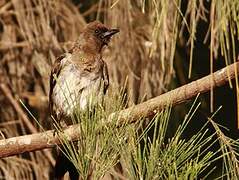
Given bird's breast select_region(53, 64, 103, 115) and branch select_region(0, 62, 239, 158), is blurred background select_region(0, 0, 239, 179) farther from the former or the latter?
branch select_region(0, 62, 239, 158)

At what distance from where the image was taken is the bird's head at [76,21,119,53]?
12.8 feet

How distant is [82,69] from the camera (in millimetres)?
3811

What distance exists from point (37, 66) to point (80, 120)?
5.21ft

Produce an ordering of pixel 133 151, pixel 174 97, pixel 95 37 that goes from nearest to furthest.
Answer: pixel 133 151 < pixel 174 97 < pixel 95 37

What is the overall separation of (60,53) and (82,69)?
0.81 feet

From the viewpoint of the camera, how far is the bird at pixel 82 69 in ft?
12.2

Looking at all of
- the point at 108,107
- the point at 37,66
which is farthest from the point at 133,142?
the point at 37,66

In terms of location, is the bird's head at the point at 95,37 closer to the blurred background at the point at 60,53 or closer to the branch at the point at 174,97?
the blurred background at the point at 60,53

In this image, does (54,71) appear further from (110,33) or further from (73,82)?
(110,33)

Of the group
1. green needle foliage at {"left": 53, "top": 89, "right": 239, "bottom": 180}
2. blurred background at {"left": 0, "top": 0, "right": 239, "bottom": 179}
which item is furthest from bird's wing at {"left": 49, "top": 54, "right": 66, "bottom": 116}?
green needle foliage at {"left": 53, "top": 89, "right": 239, "bottom": 180}

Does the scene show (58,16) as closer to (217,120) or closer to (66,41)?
(66,41)

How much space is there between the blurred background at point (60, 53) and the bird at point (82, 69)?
6cm

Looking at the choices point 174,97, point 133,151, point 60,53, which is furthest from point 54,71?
point 133,151

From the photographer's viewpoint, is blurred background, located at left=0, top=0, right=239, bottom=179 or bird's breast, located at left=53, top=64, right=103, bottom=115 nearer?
bird's breast, located at left=53, top=64, right=103, bottom=115
